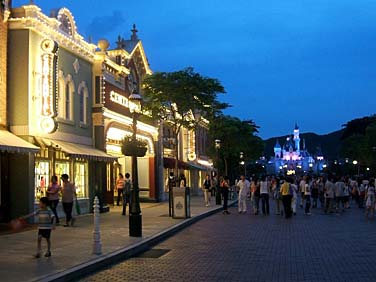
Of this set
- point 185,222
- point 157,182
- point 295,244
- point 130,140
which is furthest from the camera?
point 157,182

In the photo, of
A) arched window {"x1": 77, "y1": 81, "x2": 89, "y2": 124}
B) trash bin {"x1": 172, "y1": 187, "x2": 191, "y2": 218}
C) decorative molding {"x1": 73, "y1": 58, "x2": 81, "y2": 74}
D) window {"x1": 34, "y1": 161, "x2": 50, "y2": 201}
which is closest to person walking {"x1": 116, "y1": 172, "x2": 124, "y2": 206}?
arched window {"x1": 77, "y1": 81, "x2": 89, "y2": 124}

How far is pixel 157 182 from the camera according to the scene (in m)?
36.8

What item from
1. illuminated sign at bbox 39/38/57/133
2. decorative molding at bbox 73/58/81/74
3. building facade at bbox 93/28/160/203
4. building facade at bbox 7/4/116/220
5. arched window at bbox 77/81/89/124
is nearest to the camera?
building facade at bbox 7/4/116/220

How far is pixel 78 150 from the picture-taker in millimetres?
22562

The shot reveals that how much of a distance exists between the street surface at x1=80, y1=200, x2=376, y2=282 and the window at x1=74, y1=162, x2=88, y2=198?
21.6ft

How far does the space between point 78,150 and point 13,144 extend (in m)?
5.07

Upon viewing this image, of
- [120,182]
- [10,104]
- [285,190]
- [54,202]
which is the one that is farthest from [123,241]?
[120,182]

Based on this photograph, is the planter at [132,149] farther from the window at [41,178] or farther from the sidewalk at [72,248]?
the window at [41,178]

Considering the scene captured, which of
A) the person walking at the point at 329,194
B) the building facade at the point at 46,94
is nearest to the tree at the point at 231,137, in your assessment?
the person walking at the point at 329,194

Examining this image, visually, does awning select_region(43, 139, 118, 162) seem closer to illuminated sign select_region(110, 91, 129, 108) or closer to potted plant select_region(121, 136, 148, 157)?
illuminated sign select_region(110, 91, 129, 108)

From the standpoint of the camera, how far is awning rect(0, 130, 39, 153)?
17016 mm

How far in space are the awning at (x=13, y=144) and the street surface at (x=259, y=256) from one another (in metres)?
5.34

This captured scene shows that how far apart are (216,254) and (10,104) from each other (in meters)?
10.4

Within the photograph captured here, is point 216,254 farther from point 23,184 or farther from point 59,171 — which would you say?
point 59,171
